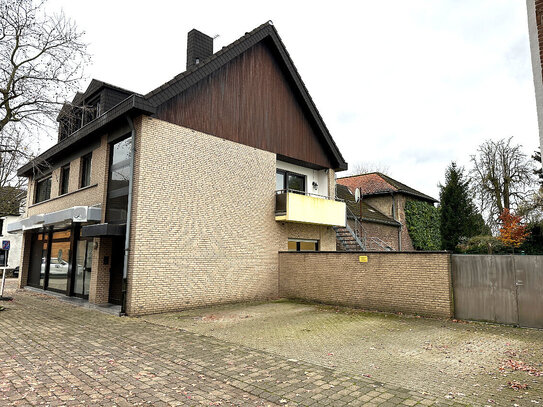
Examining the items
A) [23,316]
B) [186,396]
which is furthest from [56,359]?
[23,316]

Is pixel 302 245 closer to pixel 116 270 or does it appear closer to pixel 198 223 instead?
pixel 198 223

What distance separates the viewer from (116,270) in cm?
1297

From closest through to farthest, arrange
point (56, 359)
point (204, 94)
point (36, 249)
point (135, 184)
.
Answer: point (56, 359) < point (135, 184) < point (204, 94) < point (36, 249)

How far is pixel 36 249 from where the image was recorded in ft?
61.9

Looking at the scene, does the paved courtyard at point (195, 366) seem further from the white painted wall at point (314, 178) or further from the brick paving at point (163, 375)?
the white painted wall at point (314, 178)

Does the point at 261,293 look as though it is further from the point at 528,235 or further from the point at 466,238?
the point at 528,235

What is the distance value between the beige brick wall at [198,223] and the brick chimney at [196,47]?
154 inches

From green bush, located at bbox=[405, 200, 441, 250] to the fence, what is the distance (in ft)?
54.4

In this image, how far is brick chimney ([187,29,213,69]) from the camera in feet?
49.7

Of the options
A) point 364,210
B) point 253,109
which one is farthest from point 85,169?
point 364,210

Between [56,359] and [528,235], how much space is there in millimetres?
28364

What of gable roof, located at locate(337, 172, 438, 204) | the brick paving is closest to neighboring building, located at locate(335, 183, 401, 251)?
gable roof, located at locate(337, 172, 438, 204)

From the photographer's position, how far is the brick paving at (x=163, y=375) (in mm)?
4566

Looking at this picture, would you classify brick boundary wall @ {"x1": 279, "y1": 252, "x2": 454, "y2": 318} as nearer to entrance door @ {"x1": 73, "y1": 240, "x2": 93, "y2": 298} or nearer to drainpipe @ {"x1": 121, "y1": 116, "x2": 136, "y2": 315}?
drainpipe @ {"x1": 121, "y1": 116, "x2": 136, "y2": 315}
